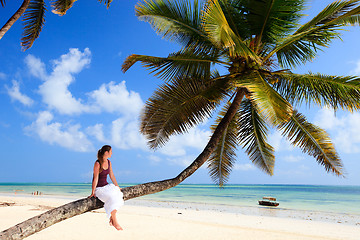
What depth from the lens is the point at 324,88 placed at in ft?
23.6

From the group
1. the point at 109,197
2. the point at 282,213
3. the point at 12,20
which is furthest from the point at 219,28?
the point at 282,213

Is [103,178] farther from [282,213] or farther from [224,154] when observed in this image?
[282,213]

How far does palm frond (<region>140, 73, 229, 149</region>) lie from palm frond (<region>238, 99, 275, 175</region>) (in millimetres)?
1741

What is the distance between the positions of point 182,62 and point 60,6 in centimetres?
370

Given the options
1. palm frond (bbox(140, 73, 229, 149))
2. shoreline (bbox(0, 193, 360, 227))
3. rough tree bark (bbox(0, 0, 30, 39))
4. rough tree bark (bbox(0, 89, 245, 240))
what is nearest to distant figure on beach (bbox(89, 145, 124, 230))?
rough tree bark (bbox(0, 89, 245, 240))

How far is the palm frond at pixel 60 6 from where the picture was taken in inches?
315

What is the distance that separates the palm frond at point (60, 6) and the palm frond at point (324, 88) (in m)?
5.62

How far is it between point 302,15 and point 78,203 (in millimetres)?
6571

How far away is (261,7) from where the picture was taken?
702 centimetres

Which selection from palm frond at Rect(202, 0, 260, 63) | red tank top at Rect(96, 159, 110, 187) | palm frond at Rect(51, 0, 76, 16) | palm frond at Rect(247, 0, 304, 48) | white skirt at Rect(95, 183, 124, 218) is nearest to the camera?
white skirt at Rect(95, 183, 124, 218)

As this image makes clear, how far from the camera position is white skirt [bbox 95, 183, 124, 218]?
4.35 metres

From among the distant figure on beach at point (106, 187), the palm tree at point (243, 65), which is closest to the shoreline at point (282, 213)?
the palm tree at point (243, 65)

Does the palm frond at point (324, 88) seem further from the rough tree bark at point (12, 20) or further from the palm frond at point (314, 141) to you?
the rough tree bark at point (12, 20)

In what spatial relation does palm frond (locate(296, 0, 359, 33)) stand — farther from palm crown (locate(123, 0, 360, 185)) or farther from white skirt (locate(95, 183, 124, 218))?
white skirt (locate(95, 183, 124, 218))
